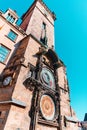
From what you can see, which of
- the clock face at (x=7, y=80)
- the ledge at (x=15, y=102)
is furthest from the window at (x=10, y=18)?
the ledge at (x=15, y=102)

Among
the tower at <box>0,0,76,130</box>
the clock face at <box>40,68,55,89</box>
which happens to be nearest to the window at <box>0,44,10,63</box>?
the tower at <box>0,0,76,130</box>

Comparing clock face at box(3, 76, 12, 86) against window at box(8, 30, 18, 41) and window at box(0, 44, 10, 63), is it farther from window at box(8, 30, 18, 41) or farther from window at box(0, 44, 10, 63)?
window at box(8, 30, 18, 41)

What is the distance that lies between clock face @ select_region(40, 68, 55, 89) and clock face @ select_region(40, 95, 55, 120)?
1.53 meters

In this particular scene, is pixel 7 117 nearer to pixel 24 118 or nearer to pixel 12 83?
pixel 24 118

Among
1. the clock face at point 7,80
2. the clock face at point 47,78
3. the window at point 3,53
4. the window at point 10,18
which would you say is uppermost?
the window at point 10,18

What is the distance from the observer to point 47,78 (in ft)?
43.0

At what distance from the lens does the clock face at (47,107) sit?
34.0 feet

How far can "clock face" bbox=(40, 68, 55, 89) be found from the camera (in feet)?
40.6

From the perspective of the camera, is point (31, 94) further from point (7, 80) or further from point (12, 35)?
point (12, 35)

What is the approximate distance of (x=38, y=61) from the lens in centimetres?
1298

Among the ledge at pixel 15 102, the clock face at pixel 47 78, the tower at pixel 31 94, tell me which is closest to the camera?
the ledge at pixel 15 102

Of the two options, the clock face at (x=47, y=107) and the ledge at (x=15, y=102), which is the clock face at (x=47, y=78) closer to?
the clock face at (x=47, y=107)

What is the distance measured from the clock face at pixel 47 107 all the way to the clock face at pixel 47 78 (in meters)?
1.53

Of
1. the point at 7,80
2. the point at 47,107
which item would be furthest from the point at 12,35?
the point at 47,107
